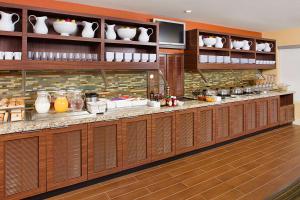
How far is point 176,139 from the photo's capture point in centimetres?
337

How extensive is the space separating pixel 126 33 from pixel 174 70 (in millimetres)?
1277

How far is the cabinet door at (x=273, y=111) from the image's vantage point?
4.96 m

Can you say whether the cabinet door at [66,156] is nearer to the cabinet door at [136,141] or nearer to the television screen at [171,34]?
the cabinet door at [136,141]

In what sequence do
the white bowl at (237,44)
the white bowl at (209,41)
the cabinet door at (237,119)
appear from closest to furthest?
the cabinet door at (237,119)
the white bowl at (209,41)
the white bowl at (237,44)

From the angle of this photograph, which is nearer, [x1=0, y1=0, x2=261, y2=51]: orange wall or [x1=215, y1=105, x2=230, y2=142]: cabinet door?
[x1=0, y1=0, x2=261, y2=51]: orange wall

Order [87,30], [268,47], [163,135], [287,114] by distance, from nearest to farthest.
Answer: [87,30] < [163,135] < [287,114] < [268,47]

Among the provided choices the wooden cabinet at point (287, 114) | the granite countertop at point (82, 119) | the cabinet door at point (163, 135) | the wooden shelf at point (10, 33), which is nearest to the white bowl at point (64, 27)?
the wooden shelf at point (10, 33)

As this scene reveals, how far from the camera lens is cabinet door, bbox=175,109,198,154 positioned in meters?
3.39

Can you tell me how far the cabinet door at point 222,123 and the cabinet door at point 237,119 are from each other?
119 mm

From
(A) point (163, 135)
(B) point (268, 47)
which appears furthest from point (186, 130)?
(B) point (268, 47)

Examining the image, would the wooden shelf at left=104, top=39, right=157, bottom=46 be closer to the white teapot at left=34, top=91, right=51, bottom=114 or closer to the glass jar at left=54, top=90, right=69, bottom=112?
the glass jar at left=54, top=90, right=69, bottom=112

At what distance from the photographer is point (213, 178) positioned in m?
2.87

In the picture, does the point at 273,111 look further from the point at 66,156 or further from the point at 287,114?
the point at 66,156

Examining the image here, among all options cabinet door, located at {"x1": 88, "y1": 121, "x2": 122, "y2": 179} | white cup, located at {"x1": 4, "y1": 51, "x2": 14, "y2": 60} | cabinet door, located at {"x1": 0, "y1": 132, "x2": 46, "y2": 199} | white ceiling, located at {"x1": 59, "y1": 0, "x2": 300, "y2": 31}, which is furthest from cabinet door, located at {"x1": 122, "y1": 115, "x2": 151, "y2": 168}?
white ceiling, located at {"x1": 59, "y1": 0, "x2": 300, "y2": 31}
